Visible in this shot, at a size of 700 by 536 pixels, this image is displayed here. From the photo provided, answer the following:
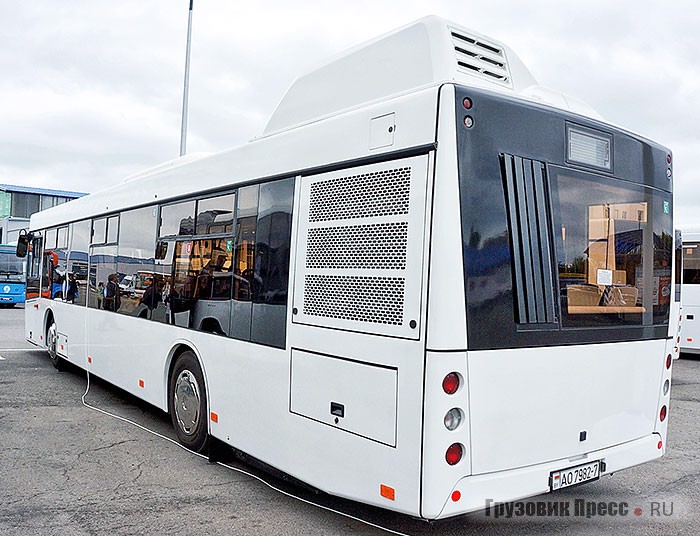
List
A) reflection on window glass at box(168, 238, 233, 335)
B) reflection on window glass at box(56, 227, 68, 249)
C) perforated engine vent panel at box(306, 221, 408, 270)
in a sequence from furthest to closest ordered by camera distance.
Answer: reflection on window glass at box(56, 227, 68, 249) → reflection on window glass at box(168, 238, 233, 335) → perforated engine vent panel at box(306, 221, 408, 270)

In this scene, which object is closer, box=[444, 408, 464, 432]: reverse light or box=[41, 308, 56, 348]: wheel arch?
box=[444, 408, 464, 432]: reverse light

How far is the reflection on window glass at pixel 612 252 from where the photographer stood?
455 centimetres

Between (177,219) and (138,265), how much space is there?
124 centimetres

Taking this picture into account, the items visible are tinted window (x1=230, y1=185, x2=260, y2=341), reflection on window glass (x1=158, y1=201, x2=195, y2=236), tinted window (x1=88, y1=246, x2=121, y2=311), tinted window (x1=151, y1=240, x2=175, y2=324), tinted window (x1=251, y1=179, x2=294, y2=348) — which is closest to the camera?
tinted window (x1=251, y1=179, x2=294, y2=348)

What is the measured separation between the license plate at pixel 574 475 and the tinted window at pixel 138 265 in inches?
177

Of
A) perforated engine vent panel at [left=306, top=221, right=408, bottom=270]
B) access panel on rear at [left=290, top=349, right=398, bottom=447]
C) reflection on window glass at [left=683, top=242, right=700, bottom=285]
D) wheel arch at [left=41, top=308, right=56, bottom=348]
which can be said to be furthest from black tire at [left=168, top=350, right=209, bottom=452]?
reflection on window glass at [left=683, top=242, right=700, bottom=285]

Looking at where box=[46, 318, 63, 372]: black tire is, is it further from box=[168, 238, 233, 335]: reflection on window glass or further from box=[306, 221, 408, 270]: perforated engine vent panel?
box=[306, 221, 408, 270]: perforated engine vent panel

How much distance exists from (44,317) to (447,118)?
34.2 feet

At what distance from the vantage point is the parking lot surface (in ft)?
15.9

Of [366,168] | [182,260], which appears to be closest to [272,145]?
[366,168]

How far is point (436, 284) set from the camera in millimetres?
3879

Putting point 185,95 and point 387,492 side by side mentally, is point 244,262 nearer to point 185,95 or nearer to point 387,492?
point 387,492

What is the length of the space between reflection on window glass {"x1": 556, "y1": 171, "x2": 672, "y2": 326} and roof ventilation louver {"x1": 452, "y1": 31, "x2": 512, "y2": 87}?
102 cm

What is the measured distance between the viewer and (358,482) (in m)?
4.31
